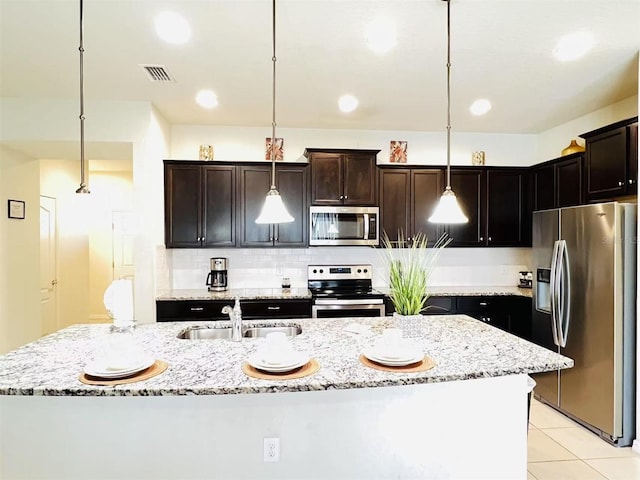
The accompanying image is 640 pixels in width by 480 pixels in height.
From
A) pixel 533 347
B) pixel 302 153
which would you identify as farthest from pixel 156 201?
pixel 533 347

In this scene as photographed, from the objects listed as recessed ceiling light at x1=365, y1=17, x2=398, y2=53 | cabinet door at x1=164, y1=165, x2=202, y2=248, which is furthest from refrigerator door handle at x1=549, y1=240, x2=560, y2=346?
cabinet door at x1=164, y1=165, x2=202, y2=248

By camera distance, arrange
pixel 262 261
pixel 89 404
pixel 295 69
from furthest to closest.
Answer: pixel 262 261
pixel 295 69
pixel 89 404

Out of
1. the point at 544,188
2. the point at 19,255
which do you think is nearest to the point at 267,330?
the point at 19,255

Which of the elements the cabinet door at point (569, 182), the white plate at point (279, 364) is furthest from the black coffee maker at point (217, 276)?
the cabinet door at point (569, 182)

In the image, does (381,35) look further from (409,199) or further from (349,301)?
(349,301)

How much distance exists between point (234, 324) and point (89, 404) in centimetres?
76

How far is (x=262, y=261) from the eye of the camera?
174 inches

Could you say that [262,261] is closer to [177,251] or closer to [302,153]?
[177,251]

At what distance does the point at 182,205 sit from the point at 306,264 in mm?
1552

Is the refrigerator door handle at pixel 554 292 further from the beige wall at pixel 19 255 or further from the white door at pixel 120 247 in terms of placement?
the white door at pixel 120 247

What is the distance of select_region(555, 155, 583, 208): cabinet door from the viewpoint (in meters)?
3.63

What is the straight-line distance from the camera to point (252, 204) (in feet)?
13.4

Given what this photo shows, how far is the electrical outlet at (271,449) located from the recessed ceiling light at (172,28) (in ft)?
7.95

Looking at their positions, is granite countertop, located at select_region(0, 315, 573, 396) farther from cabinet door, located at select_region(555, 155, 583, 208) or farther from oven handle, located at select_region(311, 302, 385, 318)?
cabinet door, located at select_region(555, 155, 583, 208)
